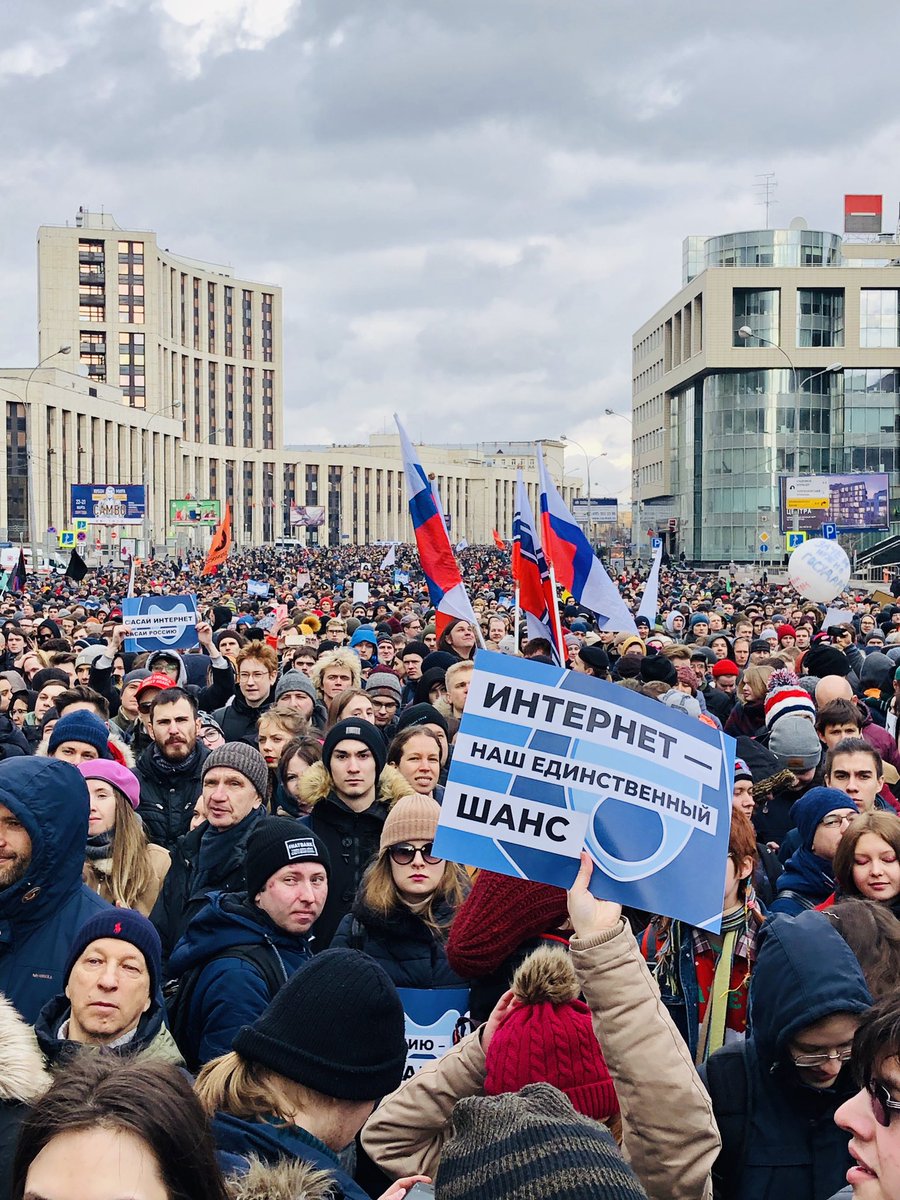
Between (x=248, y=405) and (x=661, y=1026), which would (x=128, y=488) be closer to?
(x=661, y=1026)

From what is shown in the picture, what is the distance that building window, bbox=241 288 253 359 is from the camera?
137m

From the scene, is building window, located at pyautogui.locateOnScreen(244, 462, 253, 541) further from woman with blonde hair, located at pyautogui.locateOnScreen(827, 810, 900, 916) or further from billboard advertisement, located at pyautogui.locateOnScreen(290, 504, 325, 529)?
woman with blonde hair, located at pyautogui.locateOnScreen(827, 810, 900, 916)

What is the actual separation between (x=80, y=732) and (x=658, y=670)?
5.20 meters

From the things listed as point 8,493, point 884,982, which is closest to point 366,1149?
point 884,982

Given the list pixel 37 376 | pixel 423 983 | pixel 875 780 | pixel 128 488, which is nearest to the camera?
pixel 423 983

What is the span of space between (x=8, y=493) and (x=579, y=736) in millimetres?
78588

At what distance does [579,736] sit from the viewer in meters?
3.08

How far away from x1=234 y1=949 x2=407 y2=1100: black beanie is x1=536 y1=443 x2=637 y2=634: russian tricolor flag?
8.59 m

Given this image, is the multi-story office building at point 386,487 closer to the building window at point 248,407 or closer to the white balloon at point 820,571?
the building window at point 248,407

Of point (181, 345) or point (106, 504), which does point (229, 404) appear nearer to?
point (181, 345)

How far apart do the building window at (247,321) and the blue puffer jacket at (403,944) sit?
451 feet

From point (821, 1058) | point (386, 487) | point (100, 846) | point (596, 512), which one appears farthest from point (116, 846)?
point (386, 487)

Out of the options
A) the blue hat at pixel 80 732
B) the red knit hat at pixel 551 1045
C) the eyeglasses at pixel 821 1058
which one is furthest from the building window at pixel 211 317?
the eyeglasses at pixel 821 1058

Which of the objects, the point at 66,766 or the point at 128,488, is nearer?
the point at 66,766
